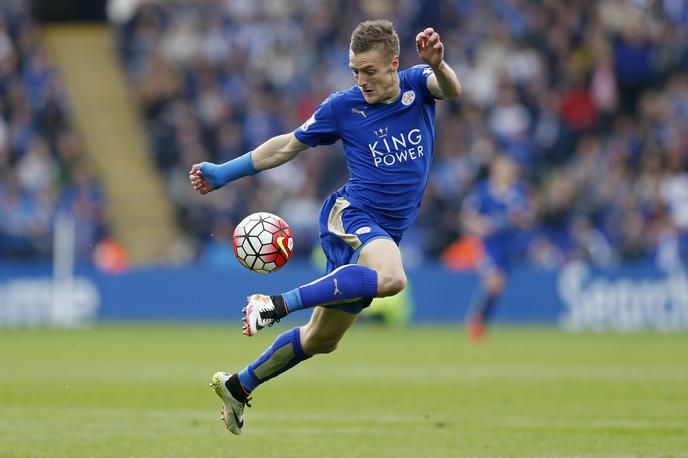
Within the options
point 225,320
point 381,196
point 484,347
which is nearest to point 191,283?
point 225,320

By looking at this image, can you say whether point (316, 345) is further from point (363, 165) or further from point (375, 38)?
point (375, 38)

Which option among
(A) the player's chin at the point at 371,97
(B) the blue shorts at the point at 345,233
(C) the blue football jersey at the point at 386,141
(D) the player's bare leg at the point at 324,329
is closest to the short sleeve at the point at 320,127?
(C) the blue football jersey at the point at 386,141

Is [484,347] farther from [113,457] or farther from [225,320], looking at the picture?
[113,457]

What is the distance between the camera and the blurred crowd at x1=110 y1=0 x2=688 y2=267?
71.6 feet

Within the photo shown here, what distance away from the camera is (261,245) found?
8.02 m

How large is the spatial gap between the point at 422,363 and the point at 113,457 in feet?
23.8

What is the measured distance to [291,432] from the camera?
29.0 ft

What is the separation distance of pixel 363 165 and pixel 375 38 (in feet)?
2.72

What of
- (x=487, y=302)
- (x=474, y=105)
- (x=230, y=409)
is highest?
(x=474, y=105)

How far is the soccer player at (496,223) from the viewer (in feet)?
58.6

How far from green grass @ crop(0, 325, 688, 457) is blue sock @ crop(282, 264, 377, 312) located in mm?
933

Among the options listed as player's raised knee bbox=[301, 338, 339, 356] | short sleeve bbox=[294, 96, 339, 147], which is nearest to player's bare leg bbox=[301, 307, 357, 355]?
player's raised knee bbox=[301, 338, 339, 356]

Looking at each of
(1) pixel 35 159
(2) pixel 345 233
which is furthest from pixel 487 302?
(2) pixel 345 233

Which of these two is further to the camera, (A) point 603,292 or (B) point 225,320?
(B) point 225,320
